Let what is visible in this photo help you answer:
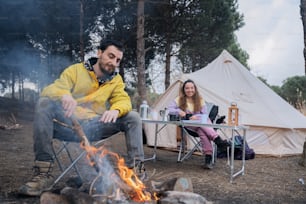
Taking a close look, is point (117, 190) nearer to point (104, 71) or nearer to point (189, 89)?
point (104, 71)

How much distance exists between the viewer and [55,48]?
8070 millimetres

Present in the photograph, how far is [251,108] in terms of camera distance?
512cm

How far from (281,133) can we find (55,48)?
541cm

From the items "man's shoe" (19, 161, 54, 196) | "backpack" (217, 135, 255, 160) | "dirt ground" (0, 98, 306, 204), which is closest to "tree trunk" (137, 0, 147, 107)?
"dirt ground" (0, 98, 306, 204)

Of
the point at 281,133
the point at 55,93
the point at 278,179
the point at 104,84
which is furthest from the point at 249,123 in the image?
the point at 55,93

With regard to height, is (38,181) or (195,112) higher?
(195,112)

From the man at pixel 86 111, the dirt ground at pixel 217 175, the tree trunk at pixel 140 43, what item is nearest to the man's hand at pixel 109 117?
the man at pixel 86 111

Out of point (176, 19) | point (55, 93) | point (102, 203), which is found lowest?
point (102, 203)

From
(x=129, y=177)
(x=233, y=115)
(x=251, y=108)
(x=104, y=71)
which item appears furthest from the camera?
(x=251, y=108)

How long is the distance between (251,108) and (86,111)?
3356mm

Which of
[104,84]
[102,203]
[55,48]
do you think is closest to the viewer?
[102,203]

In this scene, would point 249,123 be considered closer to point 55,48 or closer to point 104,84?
point 104,84

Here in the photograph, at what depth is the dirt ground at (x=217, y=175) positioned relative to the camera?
8.09 ft

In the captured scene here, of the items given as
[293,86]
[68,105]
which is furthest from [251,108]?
[293,86]
